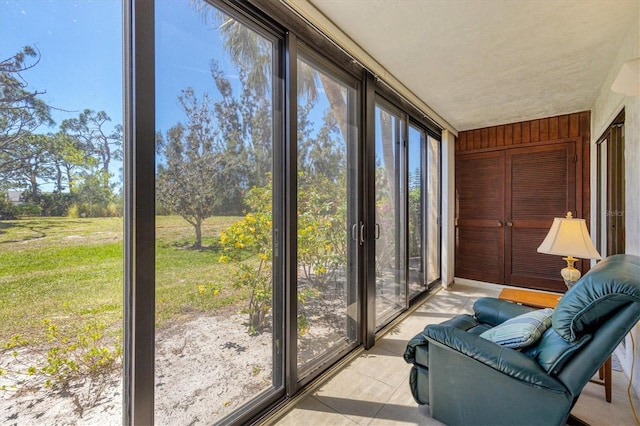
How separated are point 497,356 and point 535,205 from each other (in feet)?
11.7

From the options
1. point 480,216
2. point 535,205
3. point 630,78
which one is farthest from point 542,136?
point 630,78

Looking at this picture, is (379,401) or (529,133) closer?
(379,401)

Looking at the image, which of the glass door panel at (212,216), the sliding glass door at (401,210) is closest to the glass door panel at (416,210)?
the sliding glass door at (401,210)

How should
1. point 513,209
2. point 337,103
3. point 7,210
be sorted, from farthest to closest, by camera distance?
point 513,209 < point 337,103 < point 7,210

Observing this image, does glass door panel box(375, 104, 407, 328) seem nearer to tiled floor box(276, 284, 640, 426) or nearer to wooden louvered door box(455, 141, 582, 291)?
tiled floor box(276, 284, 640, 426)

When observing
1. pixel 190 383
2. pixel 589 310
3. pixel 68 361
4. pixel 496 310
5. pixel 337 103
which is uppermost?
pixel 337 103

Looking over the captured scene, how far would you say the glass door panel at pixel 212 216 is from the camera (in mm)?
1287

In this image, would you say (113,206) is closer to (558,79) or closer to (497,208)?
(558,79)

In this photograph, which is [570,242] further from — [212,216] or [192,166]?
[192,166]

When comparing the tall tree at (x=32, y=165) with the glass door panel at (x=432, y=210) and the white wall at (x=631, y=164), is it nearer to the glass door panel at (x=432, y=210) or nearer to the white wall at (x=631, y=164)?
the white wall at (x=631, y=164)

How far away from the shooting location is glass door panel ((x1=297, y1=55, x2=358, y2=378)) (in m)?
1.99

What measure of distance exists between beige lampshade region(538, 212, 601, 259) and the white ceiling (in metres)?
1.37

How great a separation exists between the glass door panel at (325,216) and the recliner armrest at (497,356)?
2.74 feet

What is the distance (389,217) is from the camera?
3031mm
